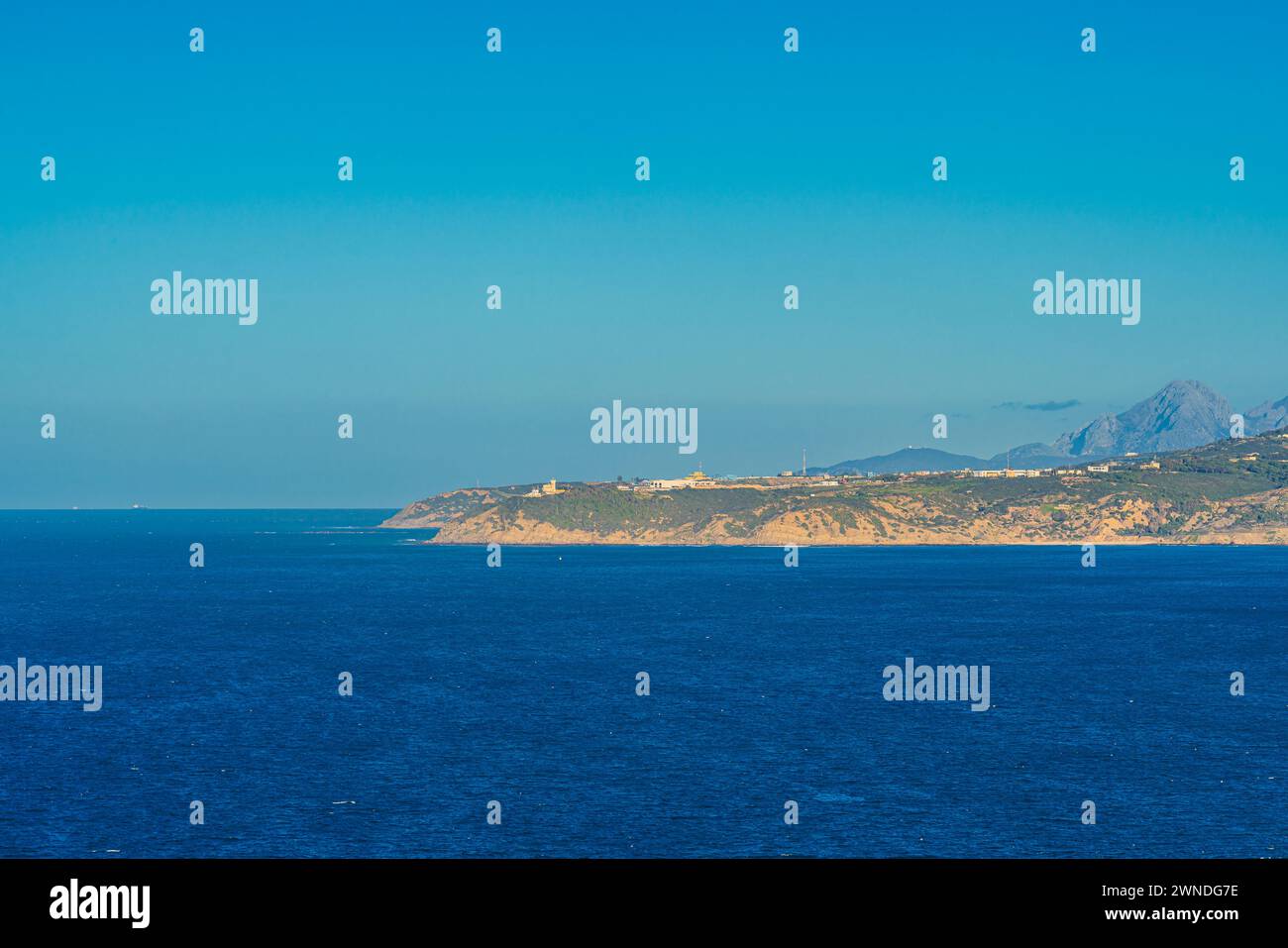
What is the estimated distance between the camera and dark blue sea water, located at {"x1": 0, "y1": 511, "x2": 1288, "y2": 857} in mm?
53156

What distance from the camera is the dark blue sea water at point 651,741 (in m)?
53.2

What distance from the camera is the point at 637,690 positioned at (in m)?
93.9

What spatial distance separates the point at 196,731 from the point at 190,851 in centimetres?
2978

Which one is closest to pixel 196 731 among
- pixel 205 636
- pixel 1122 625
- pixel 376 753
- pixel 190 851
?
pixel 376 753

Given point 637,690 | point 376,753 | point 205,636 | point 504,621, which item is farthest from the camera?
point 504,621

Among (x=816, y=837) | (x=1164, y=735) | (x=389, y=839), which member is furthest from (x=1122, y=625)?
(x=389, y=839)

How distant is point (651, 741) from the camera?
74000mm
